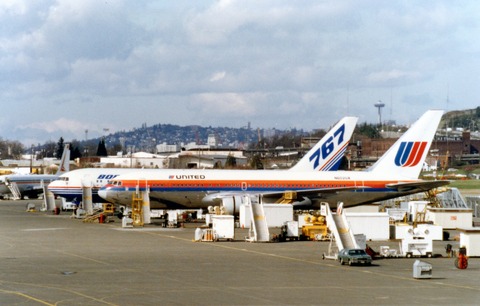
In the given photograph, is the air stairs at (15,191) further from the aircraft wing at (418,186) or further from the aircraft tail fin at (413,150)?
the aircraft wing at (418,186)

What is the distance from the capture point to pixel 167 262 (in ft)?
136

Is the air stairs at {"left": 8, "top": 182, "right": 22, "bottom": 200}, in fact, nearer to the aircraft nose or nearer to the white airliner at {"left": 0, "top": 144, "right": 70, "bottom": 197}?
the white airliner at {"left": 0, "top": 144, "right": 70, "bottom": 197}

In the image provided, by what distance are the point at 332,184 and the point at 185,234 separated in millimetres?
19283

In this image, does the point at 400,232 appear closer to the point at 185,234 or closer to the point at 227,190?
the point at 185,234

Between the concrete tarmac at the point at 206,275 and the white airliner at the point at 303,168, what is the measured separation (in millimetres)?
25468

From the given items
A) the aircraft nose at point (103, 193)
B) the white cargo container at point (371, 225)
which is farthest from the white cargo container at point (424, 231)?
the aircraft nose at point (103, 193)

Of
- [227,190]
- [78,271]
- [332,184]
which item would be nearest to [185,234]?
[227,190]

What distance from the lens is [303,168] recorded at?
86.4 metres

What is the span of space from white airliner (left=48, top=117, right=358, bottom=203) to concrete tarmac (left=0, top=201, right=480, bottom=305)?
83.6ft

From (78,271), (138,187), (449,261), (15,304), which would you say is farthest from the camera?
(138,187)

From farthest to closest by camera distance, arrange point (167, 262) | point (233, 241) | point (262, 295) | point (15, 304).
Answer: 1. point (233, 241)
2. point (167, 262)
3. point (262, 295)
4. point (15, 304)

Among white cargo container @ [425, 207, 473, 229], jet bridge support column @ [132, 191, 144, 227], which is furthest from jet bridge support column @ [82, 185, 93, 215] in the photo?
white cargo container @ [425, 207, 473, 229]

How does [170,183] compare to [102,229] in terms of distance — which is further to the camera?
[170,183]

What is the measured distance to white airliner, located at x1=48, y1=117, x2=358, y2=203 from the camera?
8131 centimetres
